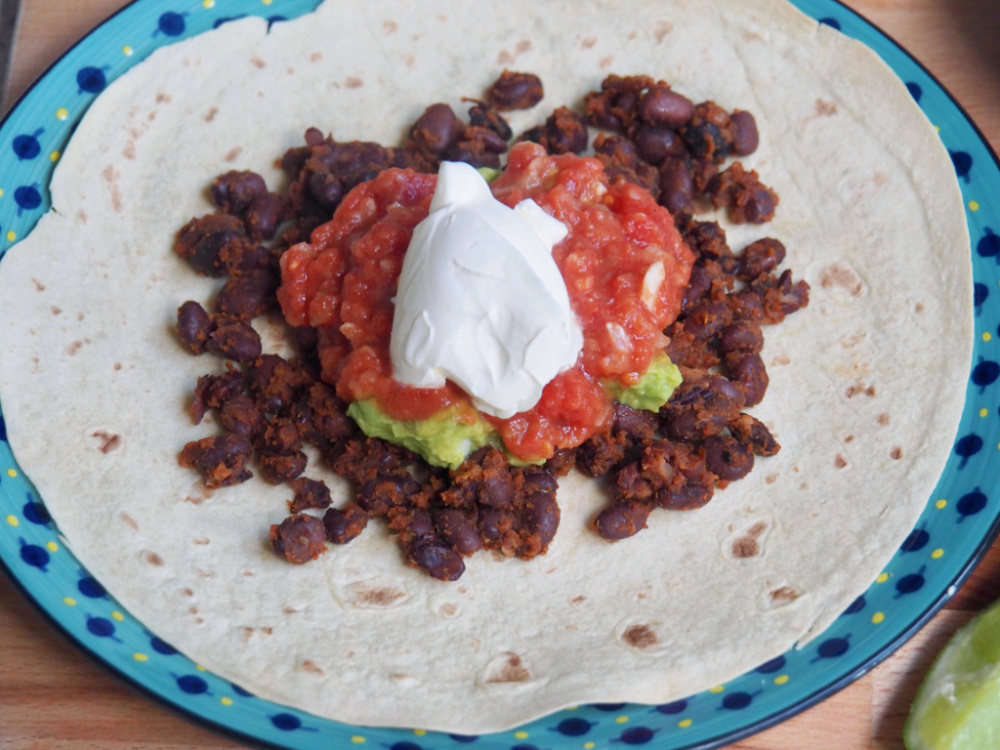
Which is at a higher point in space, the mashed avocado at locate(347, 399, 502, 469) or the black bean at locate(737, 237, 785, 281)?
the black bean at locate(737, 237, 785, 281)

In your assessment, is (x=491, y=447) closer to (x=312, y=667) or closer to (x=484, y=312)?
(x=484, y=312)

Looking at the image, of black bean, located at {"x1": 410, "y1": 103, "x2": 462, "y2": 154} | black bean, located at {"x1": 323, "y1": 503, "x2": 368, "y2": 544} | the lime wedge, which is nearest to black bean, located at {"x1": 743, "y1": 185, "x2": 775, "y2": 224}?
black bean, located at {"x1": 410, "y1": 103, "x2": 462, "y2": 154}

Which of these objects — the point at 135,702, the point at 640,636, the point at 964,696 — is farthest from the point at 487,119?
the point at 964,696

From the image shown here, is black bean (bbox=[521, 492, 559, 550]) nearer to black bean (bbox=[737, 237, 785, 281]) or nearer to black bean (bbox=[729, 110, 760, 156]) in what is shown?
black bean (bbox=[737, 237, 785, 281])

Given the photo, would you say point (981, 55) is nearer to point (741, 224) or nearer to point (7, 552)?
point (741, 224)

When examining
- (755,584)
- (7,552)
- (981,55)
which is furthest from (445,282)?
(981,55)

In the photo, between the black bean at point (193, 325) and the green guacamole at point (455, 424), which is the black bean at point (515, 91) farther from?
the black bean at point (193, 325)
